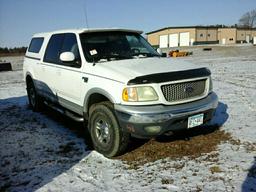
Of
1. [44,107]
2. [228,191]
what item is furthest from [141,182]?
[44,107]

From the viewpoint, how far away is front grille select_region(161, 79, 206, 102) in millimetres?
4223

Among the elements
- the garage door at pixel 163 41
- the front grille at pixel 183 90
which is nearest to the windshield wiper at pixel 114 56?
the front grille at pixel 183 90

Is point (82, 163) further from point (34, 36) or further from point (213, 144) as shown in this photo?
point (34, 36)

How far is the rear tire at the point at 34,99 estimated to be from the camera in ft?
25.2

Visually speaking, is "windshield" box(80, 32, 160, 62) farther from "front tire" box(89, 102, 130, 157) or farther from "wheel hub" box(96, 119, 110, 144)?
"wheel hub" box(96, 119, 110, 144)

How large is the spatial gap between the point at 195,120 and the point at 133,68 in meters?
1.21

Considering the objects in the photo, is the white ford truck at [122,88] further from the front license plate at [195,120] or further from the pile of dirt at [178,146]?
the pile of dirt at [178,146]

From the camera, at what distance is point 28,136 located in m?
5.96

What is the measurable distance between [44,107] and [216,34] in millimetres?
86516

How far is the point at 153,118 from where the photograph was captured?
4.02 meters

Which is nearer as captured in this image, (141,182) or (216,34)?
(141,182)

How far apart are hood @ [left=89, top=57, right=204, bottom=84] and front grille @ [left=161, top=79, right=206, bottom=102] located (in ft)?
0.83

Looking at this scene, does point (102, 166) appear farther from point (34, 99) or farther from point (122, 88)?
point (34, 99)

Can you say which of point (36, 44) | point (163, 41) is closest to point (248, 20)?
point (163, 41)
